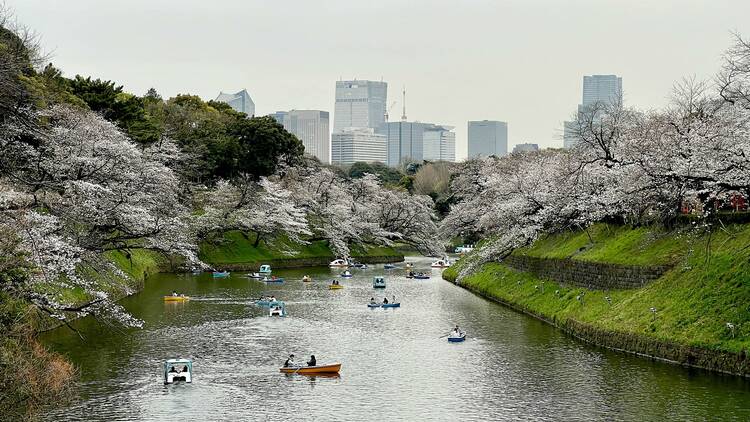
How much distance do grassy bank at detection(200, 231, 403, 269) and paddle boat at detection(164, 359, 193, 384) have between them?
50410mm

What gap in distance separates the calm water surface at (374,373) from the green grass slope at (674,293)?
1.48 m

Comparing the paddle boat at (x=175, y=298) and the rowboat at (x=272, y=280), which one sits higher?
the rowboat at (x=272, y=280)

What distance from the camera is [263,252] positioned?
8744 centimetres

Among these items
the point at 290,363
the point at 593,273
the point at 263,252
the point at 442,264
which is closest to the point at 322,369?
the point at 290,363

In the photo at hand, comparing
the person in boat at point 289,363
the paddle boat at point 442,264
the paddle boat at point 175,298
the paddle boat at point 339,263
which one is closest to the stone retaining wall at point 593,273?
the person in boat at point 289,363

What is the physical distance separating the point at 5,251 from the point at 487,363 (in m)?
19.1

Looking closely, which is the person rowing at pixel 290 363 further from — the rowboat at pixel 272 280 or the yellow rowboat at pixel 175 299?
the rowboat at pixel 272 280

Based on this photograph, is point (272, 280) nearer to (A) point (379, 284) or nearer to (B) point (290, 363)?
(A) point (379, 284)

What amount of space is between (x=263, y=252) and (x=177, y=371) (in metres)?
57.4

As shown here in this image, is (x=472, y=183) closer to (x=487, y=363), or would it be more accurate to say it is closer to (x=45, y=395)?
(x=487, y=363)

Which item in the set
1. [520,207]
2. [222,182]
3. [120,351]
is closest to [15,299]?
[120,351]

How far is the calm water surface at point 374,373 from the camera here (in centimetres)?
2586

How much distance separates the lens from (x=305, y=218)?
90.9m

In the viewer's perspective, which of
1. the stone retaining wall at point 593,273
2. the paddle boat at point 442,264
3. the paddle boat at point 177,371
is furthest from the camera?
the paddle boat at point 442,264
